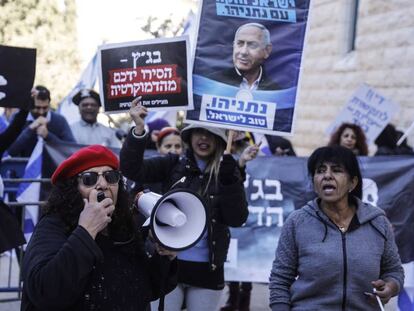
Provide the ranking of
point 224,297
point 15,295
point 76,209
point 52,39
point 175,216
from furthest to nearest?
point 52,39
point 224,297
point 15,295
point 175,216
point 76,209

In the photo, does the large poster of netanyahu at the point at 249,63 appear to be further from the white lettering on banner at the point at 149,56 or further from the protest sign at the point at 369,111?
the protest sign at the point at 369,111

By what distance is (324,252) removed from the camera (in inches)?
136

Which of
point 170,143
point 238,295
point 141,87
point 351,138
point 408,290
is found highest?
point 141,87

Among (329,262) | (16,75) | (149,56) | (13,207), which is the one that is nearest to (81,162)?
(329,262)

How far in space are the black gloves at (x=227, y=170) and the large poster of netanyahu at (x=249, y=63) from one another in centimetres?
53

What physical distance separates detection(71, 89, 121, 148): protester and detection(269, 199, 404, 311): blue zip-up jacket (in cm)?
458

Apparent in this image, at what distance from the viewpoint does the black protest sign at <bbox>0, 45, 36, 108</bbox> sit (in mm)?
5324

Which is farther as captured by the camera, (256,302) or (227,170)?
(256,302)

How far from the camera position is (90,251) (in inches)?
100.0

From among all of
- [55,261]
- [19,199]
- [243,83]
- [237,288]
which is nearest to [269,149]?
[237,288]

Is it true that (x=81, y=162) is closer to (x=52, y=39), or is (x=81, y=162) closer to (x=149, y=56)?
(x=149, y=56)

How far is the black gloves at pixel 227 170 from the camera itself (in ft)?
13.8

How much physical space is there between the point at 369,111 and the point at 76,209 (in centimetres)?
589

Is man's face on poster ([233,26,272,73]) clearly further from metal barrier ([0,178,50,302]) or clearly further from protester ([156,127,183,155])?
metal barrier ([0,178,50,302])
